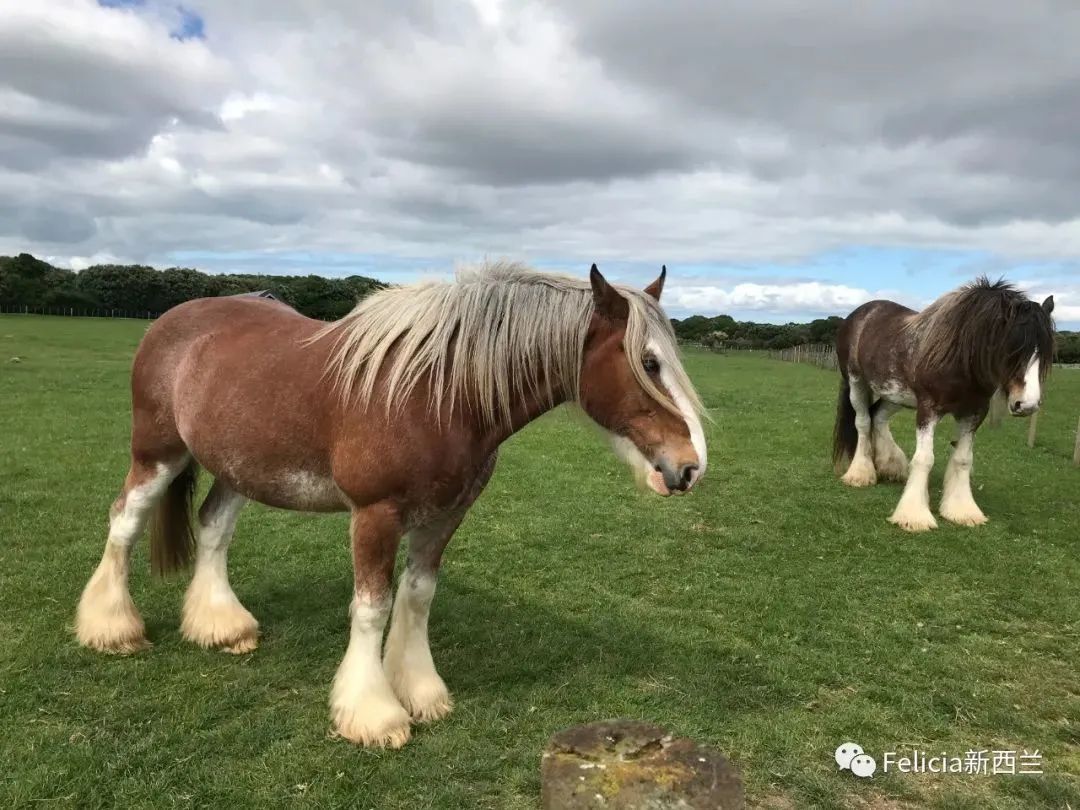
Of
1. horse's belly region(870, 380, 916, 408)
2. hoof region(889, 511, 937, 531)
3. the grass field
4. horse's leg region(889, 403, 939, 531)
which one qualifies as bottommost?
the grass field

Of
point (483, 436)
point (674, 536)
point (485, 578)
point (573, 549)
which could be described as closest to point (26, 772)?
point (483, 436)

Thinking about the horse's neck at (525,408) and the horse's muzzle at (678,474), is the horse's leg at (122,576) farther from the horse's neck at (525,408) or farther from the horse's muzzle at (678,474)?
the horse's muzzle at (678,474)

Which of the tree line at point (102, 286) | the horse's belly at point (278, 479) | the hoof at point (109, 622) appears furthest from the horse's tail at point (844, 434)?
Answer: the tree line at point (102, 286)

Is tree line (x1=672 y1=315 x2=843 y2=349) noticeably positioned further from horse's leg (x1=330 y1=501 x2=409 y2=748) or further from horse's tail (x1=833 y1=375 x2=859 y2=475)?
horse's leg (x1=330 y1=501 x2=409 y2=748)

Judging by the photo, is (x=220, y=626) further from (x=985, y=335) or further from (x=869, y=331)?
(x=869, y=331)

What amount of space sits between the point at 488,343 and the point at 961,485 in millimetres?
6965

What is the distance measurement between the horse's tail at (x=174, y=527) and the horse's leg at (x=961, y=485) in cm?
774

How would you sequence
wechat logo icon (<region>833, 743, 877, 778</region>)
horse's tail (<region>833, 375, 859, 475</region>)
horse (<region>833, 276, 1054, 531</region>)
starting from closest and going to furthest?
wechat logo icon (<region>833, 743, 877, 778</region>) < horse (<region>833, 276, 1054, 531</region>) < horse's tail (<region>833, 375, 859, 475</region>)

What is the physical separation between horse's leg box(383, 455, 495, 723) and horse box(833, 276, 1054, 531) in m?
6.00

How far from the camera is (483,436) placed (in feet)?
12.3

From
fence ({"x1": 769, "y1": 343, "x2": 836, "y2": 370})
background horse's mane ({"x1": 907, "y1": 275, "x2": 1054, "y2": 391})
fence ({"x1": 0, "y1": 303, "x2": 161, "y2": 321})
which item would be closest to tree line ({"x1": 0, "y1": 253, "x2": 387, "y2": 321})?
fence ({"x1": 0, "y1": 303, "x2": 161, "y2": 321})

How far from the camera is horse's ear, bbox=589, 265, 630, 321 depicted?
341 cm

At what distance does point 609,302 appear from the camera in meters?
3.48

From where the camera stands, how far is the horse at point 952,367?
289 inches
